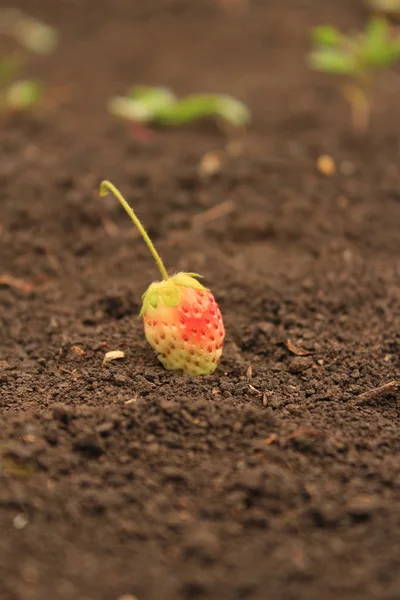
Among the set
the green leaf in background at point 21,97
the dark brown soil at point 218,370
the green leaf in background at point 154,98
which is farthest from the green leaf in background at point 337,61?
the green leaf in background at point 21,97

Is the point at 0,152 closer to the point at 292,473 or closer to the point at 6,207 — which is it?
the point at 6,207

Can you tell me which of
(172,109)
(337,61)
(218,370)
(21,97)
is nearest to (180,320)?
(218,370)

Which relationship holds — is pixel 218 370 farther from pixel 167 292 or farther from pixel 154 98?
pixel 154 98

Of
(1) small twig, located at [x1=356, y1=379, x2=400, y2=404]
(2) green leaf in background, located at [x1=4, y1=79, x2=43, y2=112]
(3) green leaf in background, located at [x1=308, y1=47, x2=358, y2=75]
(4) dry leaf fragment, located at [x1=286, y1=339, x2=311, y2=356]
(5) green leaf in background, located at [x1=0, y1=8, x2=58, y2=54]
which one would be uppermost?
(3) green leaf in background, located at [x1=308, y1=47, x2=358, y2=75]

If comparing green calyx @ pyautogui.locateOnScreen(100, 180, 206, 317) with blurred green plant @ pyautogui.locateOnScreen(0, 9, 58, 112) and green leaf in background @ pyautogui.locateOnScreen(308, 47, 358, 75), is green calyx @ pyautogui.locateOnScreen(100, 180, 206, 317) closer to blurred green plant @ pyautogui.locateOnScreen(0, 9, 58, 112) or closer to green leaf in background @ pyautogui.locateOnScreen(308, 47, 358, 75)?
green leaf in background @ pyautogui.locateOnScreen(308, 47, 358, 75)

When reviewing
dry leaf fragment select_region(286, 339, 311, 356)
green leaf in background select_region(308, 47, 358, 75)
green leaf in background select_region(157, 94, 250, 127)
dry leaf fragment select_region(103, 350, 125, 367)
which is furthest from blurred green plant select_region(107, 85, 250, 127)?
dry leaf fragment select_region(103, 350, 125, 367)

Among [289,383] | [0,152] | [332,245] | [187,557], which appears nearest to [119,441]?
[187,557]
